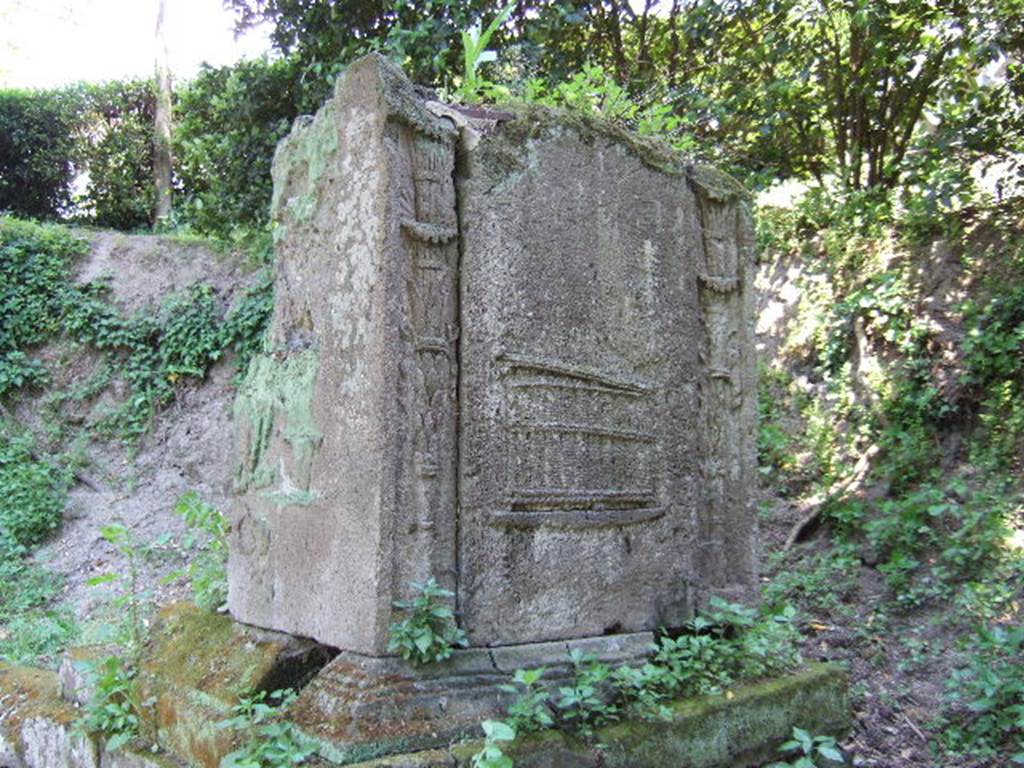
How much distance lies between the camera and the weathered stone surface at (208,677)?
2.69 meters

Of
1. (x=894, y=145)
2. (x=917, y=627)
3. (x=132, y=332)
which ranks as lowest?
(x=917, y=627)

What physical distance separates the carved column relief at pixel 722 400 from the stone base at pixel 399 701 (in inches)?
45.5

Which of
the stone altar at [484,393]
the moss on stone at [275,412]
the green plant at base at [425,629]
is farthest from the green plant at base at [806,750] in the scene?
the moss on stone at [275,412]

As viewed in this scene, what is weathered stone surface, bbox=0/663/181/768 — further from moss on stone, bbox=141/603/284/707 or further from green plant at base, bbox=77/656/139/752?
moss on stone, bbox=141/603/284/707

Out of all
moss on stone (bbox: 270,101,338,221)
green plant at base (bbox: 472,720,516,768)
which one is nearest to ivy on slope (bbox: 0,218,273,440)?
moss on stone (bbox: 270,101,338,221)

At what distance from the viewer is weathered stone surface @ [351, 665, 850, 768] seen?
99.4 inches

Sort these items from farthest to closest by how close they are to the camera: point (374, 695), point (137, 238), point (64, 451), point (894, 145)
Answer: point (137, 238)
point (64, 451)
point (894, 145)
point (374, 695)

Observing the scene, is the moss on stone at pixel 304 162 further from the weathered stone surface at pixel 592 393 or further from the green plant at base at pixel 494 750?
the green plant at base at pixel 494 750

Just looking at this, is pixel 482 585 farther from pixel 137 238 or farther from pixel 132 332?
pixel 137 238

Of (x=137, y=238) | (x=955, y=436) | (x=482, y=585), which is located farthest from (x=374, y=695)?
(x=137, y=238)

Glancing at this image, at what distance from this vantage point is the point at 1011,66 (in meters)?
6.87

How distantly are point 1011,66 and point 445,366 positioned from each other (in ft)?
20.5

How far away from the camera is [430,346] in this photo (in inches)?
113

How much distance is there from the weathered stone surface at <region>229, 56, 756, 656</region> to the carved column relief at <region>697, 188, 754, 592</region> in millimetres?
15
